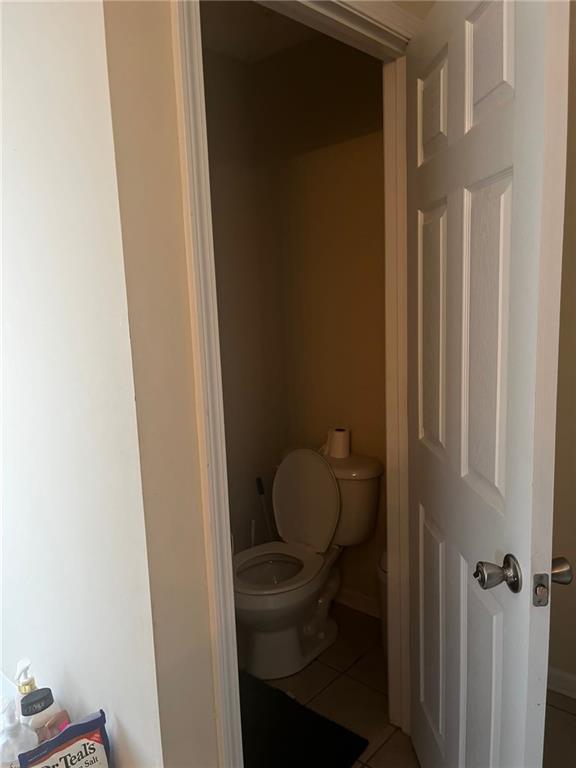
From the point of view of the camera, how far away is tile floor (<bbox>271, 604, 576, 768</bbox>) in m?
1.68

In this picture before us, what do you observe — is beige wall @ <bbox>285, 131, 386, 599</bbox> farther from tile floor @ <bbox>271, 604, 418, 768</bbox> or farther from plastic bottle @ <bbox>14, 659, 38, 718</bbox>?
plastic bottle @ <bbox>14, 659, 38, 718</bbox>

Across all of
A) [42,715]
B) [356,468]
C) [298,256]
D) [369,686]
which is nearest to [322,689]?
[369,686]

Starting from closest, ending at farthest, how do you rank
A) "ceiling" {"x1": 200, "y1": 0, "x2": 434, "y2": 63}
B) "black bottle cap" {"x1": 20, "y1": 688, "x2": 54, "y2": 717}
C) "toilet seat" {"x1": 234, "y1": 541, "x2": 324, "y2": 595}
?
1. "black bottle cap" {"x1": 20, "y1": 688, "x2": 54, "y2": 717}
2. "ceiling" {"x1": 200, "y1": 0, "x2": 434, "y2": 63}
3. "toilet seat" {"x1": 234, "y1": 541, "x2": 324, "y2": 595}

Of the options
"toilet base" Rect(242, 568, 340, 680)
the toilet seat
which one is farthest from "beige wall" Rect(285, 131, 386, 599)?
"toilet base" Rect(242, 568, 340, 680)

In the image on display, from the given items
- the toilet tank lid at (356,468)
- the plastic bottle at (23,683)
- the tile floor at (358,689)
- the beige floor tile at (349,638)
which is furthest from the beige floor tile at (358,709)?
the plastic bottle at (23,683)

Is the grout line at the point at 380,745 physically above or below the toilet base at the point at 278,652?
below

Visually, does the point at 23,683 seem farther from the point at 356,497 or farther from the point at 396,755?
the point at 356,497

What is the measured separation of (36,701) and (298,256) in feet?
6.03

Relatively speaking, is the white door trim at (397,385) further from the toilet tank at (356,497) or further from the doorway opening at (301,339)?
the toilet tank at (356,497)

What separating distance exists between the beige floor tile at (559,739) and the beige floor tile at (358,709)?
46 cm

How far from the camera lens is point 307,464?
227 centimetres

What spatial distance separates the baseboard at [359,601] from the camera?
2.42m

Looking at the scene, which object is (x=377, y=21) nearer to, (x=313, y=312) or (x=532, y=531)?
(x=532, y=531)

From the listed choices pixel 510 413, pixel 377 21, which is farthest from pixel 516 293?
pixel 377 21
